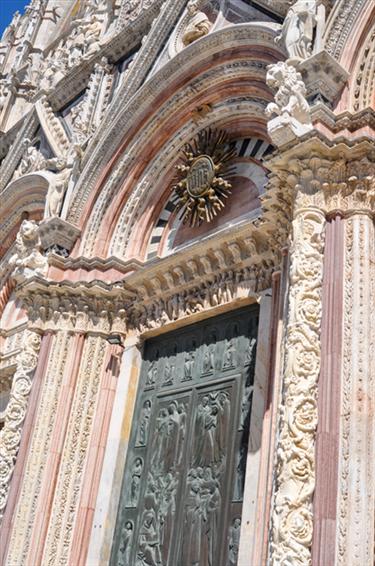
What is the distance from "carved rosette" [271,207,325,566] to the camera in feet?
16.6

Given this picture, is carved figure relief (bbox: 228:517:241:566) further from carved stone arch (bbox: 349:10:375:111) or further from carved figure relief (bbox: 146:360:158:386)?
carved stone arch (bbox: 349:10:375:111)

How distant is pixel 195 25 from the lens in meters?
9.41

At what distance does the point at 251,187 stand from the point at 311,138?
2.46m

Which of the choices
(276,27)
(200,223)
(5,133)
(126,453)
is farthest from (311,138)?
(5,133)

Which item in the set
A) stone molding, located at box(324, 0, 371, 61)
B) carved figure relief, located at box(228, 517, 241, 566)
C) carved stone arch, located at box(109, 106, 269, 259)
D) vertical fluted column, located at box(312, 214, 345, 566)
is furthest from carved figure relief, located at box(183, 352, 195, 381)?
stone molding, located at box(324, 0, 371, 61)

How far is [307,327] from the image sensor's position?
5.69 metres

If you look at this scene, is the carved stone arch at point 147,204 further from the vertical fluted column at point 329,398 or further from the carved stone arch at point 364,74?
the vertical fluted column at point 329,398

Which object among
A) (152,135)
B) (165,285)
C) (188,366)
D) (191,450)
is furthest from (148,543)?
(152,135)

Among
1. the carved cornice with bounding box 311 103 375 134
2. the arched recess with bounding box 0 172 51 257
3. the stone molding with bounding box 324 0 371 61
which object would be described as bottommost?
the carved cornice with bounding box 311 103 375 134

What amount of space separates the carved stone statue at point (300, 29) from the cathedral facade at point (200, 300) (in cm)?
2

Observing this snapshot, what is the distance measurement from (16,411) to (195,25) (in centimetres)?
530

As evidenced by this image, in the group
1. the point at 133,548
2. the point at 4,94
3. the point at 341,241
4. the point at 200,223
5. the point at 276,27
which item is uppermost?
the point at 4,94

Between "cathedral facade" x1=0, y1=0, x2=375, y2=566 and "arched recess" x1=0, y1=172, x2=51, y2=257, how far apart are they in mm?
47

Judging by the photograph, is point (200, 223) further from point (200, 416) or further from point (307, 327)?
point (307, 327)
